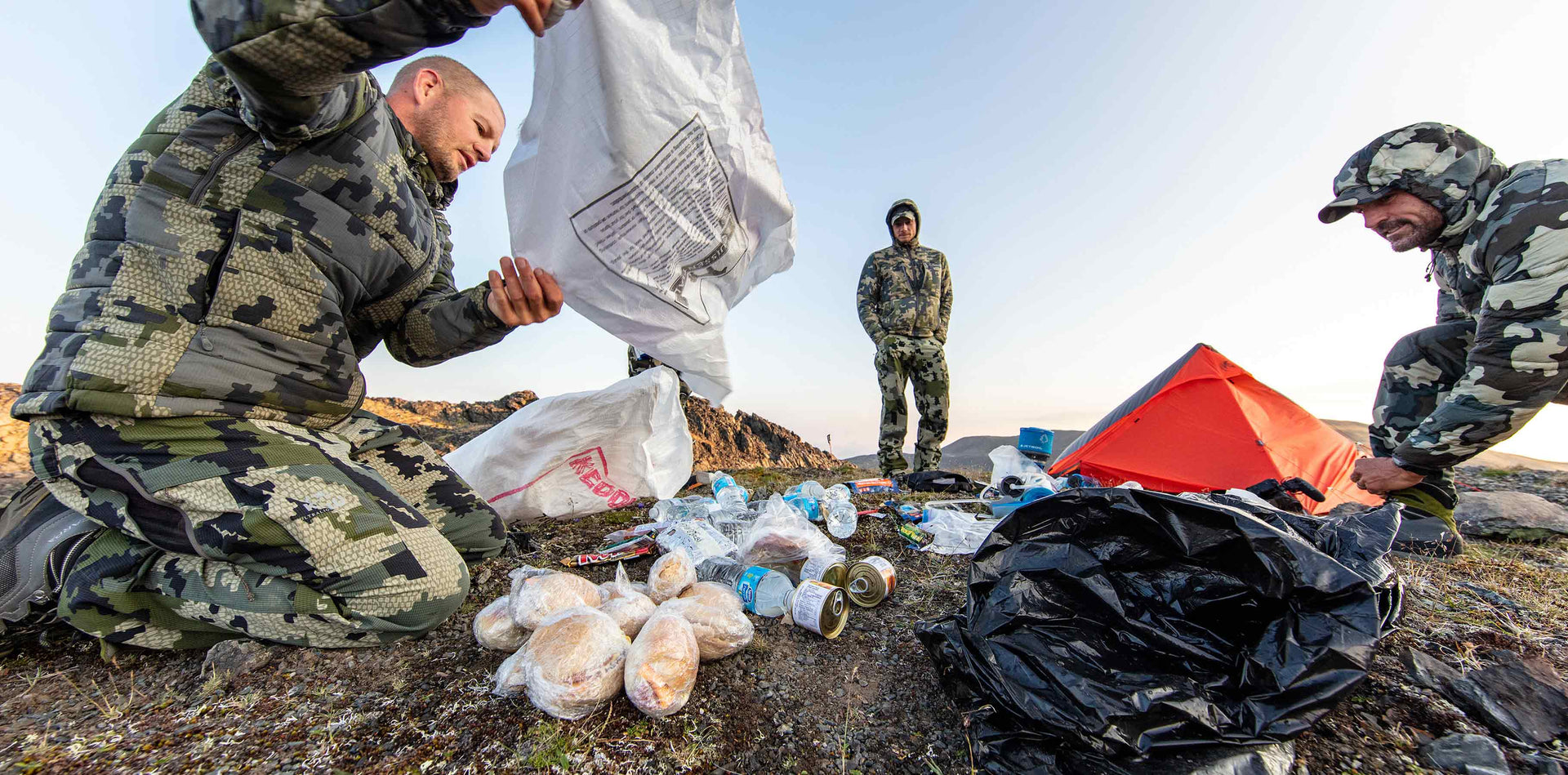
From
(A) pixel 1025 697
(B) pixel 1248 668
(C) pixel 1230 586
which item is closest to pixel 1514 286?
(C) pixel 1230 586

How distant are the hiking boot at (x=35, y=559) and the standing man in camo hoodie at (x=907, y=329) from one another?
493 cm

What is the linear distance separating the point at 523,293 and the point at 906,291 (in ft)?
14.4

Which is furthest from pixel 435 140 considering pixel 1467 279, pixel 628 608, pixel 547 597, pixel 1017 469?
pixel 1467 279

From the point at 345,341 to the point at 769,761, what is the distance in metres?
1.92

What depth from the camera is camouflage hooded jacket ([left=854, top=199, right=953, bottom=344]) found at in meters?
5.53

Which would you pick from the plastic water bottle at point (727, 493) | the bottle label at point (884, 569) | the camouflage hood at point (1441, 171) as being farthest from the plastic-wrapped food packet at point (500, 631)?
the camouflage hood at point (1441, 171)

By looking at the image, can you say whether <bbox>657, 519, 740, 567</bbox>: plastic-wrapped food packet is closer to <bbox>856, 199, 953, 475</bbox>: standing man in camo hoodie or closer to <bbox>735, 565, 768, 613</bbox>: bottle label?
<bbox>735, 565, 768, 613</bbox>: bottle label

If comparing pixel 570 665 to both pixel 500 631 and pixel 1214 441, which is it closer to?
pixel 500 631

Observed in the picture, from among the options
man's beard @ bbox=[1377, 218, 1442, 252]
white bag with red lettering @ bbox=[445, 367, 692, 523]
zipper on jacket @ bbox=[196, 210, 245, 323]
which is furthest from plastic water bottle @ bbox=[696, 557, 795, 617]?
man's beard @ bbox=[1377, 218, 1442, 252]

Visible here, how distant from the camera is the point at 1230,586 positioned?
1153 mm

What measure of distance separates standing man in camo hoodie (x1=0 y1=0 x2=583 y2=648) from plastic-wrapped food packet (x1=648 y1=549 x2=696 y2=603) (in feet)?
2.03

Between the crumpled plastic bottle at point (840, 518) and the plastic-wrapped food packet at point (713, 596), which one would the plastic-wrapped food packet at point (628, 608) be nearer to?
the plastic-wrapped food packet at point (713, 596)

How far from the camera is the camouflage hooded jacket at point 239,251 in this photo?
143 cm

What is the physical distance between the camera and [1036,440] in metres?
3.70
